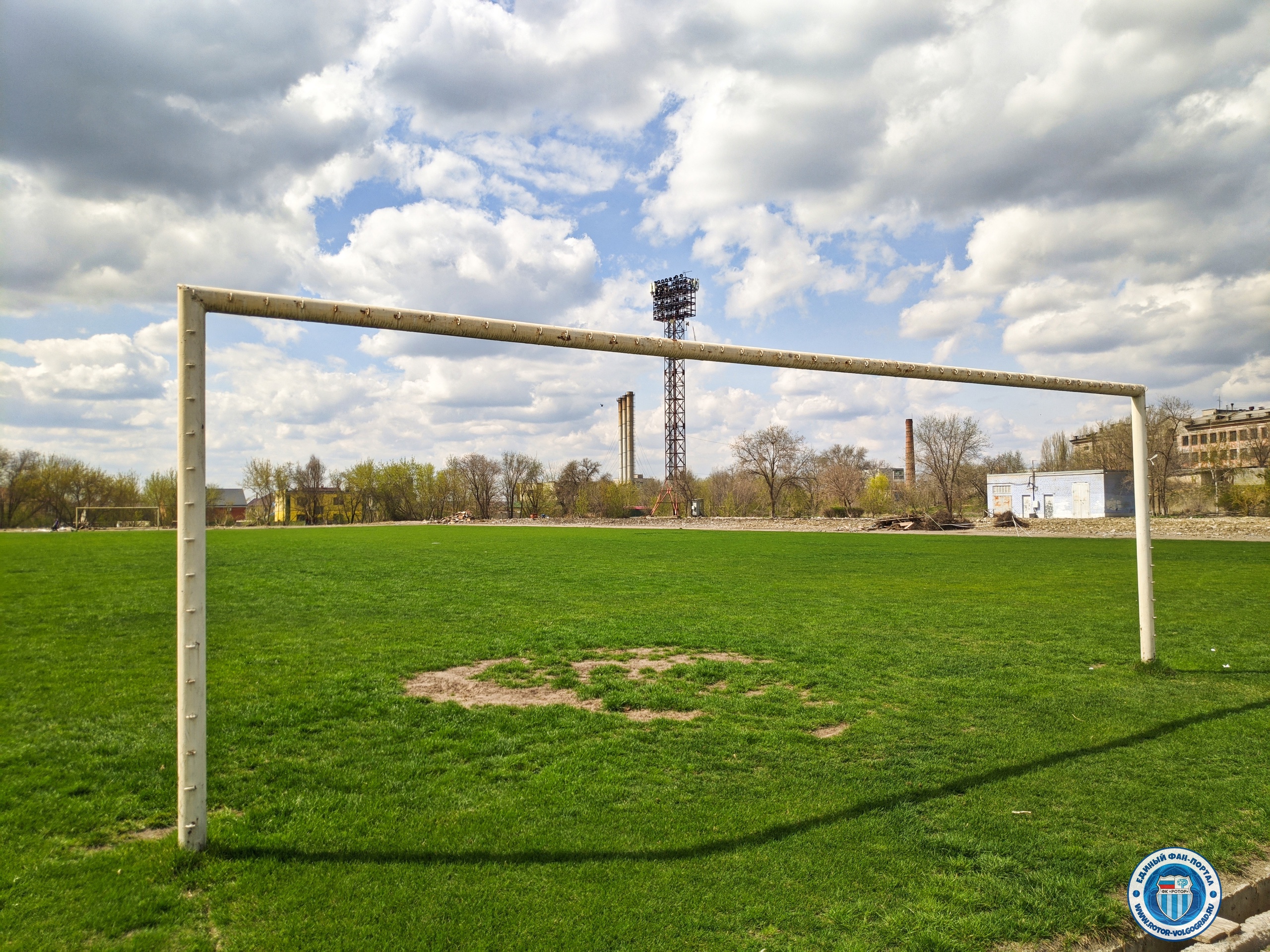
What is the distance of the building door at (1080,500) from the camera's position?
42.3 metres

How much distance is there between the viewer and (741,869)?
10.9 ft

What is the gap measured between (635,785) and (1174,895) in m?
2.65

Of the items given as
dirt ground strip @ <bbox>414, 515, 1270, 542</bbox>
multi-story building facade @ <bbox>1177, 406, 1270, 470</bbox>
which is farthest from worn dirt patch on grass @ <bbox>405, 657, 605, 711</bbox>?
multi-story building facade @ <bbox>1177, 406, 1270, 470</bbox>

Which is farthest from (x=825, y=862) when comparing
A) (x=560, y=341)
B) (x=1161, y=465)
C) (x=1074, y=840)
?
(x=1161, y=465)

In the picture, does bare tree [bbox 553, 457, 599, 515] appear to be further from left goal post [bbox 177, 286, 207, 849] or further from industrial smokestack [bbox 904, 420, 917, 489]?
left goal post [bbox 177, 286, 207, 849]

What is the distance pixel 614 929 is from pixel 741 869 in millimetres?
741

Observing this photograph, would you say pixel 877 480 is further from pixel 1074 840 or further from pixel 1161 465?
pixel 1074 840

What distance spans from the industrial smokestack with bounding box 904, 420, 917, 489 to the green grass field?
6002 centimetres

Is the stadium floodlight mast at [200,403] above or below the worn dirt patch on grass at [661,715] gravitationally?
above

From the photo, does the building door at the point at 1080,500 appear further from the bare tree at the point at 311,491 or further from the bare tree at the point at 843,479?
the bare tree at the point at 311,491

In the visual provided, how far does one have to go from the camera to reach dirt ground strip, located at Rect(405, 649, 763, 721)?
6.16 meters

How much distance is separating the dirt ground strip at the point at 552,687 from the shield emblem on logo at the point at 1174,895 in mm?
3245

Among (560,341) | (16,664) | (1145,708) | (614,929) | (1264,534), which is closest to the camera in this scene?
(614,929)

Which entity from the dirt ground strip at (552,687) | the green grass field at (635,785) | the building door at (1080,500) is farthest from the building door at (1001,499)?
the dirt ground strip at (552,687)
